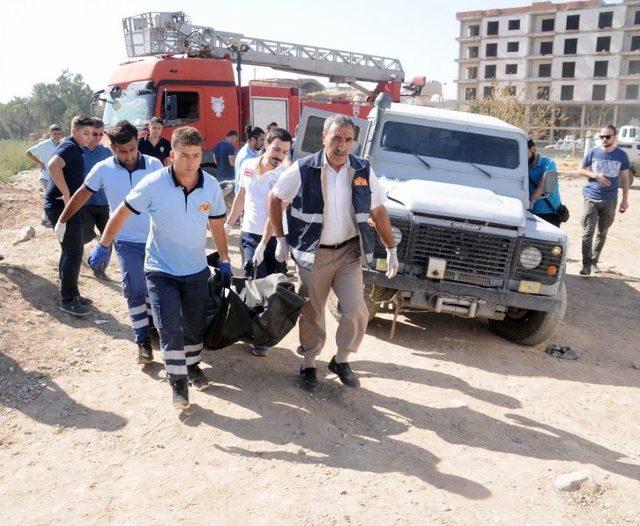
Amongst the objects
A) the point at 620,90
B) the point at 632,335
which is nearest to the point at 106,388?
A: the point at 632,335

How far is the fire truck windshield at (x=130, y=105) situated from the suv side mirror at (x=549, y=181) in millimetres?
7023

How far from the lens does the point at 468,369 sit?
15.1 ft

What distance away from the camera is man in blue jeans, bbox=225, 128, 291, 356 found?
464 cm

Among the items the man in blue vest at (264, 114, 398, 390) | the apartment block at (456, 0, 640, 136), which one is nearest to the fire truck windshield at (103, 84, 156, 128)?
the man in blue vest at (264, 114, 398, 390)

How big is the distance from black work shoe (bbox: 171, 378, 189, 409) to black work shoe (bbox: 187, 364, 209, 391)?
33 centimetres

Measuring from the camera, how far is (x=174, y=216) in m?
3.47

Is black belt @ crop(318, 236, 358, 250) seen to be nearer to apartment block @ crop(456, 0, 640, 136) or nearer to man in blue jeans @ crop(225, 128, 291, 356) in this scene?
man in blue jeans @ crop(225, 128, 291, 356)

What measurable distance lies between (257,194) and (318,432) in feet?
6.61

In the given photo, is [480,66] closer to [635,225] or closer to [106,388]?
[635,225]

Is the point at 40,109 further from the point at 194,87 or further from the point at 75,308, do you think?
the point at 75,308

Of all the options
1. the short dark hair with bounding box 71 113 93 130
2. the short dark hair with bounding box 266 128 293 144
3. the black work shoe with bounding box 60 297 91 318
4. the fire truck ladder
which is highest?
the fire truck ladder

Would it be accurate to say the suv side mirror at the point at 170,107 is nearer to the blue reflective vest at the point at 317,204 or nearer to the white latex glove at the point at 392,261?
the blue reflective vest at the point at 317,204

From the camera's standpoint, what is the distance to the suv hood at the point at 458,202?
456cm

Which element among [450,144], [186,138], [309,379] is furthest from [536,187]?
[186,138]
